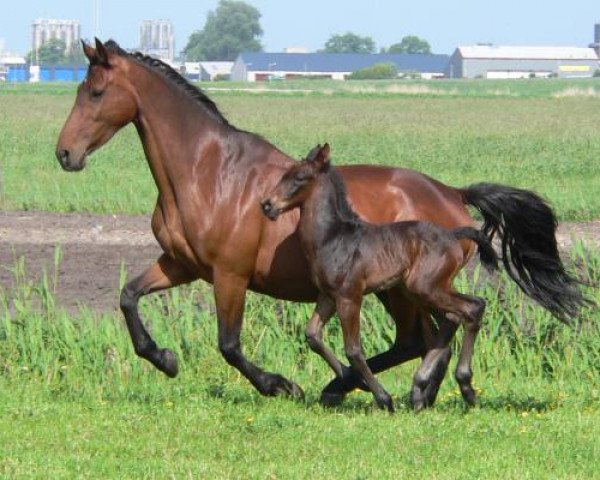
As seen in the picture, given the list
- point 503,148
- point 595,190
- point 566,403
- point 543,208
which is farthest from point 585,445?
point 503,148

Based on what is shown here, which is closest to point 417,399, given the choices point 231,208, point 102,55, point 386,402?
point 386,402

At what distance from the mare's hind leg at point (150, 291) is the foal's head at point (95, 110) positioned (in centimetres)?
79

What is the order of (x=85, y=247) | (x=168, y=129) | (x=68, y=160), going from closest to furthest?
(x=68, y=160) → (x=168, y=129) → (x=85, y=247)

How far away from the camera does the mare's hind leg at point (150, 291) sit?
8.52 meters

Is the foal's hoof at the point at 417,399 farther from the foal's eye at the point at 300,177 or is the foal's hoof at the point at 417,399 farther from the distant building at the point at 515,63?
the distant building at the point at 515,63

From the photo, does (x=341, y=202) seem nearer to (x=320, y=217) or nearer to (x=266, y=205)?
(x=320, y=217)

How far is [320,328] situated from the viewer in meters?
7.94

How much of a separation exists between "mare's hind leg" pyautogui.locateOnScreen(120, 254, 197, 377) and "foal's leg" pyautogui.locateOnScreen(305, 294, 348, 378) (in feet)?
3.01

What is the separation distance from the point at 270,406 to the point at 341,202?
1.24m

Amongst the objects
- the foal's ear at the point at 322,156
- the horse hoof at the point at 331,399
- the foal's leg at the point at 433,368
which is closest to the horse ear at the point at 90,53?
the foal's ear at the point at 322,156

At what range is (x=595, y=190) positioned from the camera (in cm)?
2333

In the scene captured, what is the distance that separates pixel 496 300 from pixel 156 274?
266 centimetres

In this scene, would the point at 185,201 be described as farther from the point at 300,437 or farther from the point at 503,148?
the point at 503,148

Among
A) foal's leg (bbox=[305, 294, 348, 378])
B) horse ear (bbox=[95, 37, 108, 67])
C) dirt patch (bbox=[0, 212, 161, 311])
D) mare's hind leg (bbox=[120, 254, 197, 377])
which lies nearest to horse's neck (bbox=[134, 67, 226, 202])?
horse ear (bbox=[95, 37, 108, 67])
